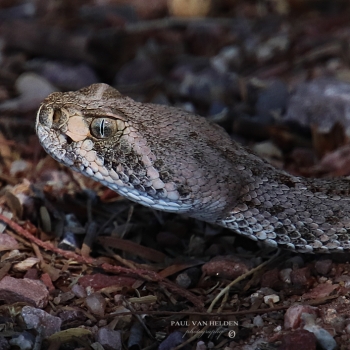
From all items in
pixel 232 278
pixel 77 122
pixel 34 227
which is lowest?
pixel 232 278

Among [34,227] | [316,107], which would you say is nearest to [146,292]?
[34,227]

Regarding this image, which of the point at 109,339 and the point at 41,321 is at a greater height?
the point at 41,321

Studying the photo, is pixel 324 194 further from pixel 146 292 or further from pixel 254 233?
pixel 146 292

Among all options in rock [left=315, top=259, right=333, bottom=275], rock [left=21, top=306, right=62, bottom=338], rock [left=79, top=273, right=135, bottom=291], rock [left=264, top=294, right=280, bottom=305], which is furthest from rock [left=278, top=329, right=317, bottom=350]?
rock [left=21, top=306, right=62, bottom=338]

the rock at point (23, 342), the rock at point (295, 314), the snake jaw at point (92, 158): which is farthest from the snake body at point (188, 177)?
the rock at point (23, 342)

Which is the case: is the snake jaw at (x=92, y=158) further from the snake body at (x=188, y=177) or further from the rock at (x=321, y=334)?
the rock at (x=321, y=334)

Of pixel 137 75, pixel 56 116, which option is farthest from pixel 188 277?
pixel 137 75

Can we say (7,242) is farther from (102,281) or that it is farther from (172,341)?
(172,341)
